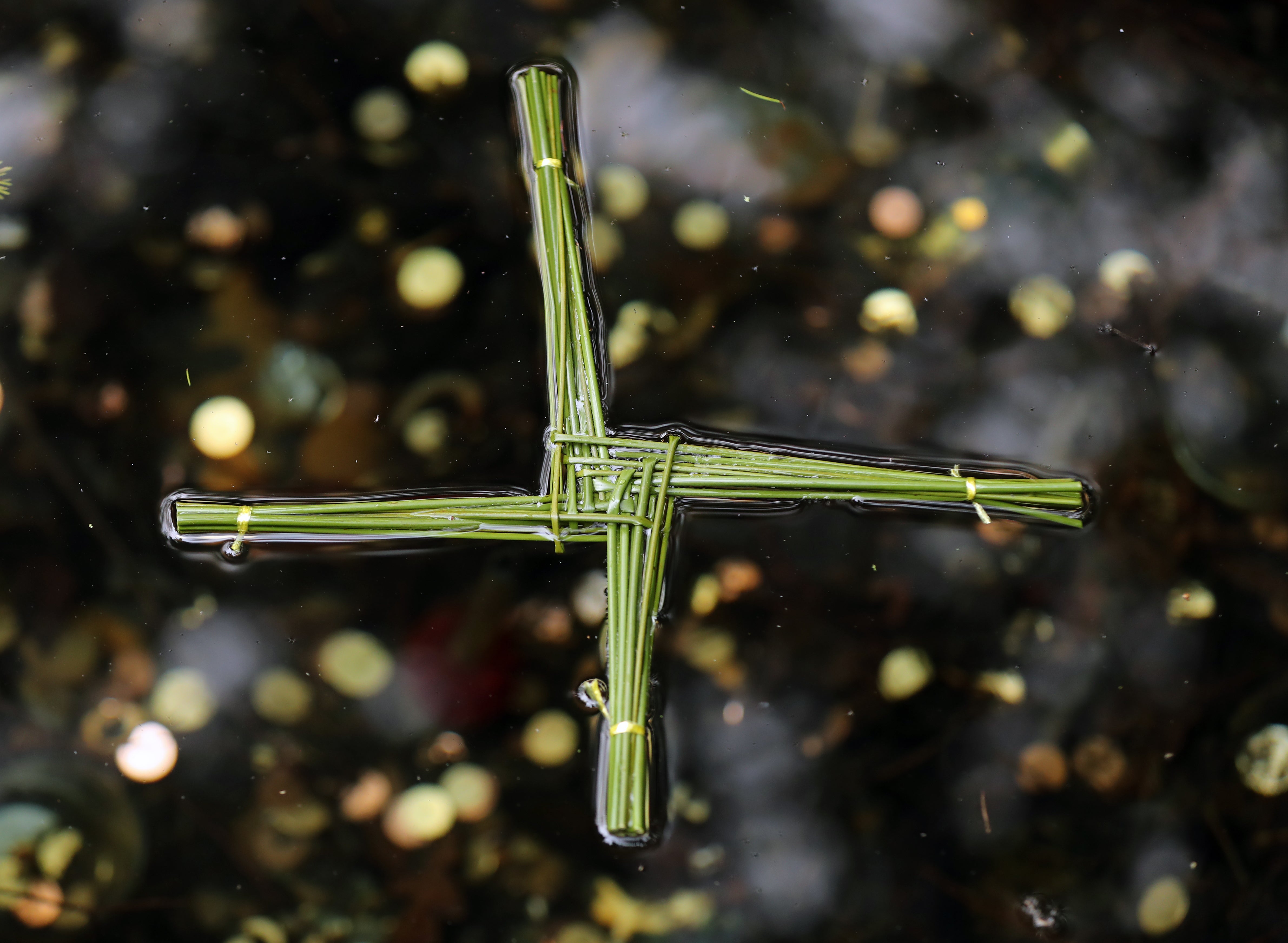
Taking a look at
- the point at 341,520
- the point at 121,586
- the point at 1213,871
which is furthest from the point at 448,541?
the point at 1213,871

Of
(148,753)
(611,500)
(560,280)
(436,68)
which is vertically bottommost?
(148,753)

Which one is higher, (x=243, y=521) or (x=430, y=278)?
(x=430, y=278)

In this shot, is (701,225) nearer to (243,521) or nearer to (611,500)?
(611,500)

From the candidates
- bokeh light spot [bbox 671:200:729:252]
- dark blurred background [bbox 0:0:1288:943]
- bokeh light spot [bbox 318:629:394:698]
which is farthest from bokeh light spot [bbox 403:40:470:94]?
bokeh light spot [bbox 318:629:394:698]

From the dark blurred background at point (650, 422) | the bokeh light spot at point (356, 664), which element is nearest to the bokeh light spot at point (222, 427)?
the dark blurred background at point (650, 422)

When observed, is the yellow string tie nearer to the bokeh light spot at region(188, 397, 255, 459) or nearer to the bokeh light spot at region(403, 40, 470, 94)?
the bokeh light spot at region(188, 397, 255, 459)

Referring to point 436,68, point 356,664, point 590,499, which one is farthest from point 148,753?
point 436,68

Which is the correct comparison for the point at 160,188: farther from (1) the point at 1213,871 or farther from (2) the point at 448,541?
(1) the point at 1213,871

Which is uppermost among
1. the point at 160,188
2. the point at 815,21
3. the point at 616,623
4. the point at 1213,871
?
the point at 815,21
